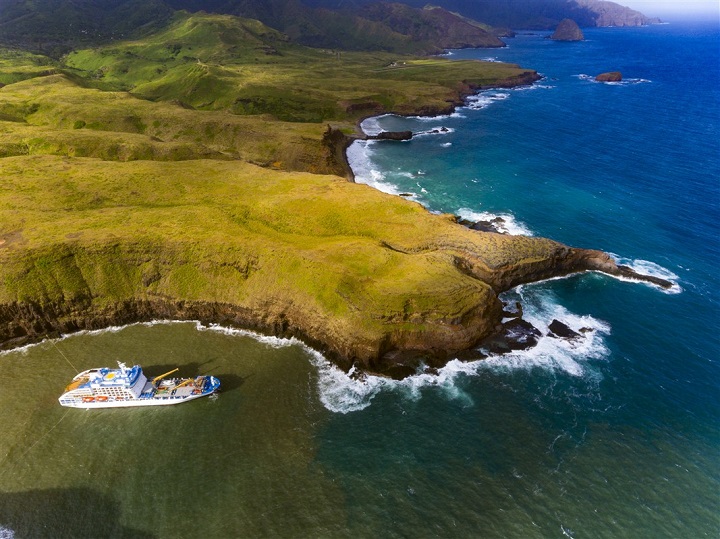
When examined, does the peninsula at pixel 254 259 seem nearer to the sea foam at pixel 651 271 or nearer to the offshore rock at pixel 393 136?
the sea foam at pixel 651 271

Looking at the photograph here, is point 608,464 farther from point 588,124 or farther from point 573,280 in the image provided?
point 588,124

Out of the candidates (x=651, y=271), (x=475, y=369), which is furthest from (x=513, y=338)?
(x=651, y=271)

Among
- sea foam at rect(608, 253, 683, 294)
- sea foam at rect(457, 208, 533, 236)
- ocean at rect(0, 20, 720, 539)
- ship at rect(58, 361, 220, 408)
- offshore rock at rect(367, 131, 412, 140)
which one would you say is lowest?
ocean at rect(0, 20, 720, 539)

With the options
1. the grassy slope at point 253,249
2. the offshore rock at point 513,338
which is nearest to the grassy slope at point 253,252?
the grassy slope at point 253,249

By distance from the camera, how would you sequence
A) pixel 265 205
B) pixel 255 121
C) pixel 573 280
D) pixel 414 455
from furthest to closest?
pixel 255 121 → pixel 265 205 → pixel 573 280 → pixel 414 455

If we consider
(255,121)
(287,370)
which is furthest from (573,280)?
(255,121)

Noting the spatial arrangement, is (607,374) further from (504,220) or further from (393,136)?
(393,136)

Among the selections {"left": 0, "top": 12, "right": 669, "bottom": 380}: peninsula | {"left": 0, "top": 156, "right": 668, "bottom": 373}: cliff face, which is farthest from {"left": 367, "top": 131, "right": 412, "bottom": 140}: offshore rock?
{"left": 0, "top": 156, "right": 668, "bottom": 373}: cliff face

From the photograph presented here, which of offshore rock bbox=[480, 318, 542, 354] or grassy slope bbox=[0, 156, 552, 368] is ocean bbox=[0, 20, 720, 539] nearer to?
offshore rock bbox=[480, 318, 542, 354]
